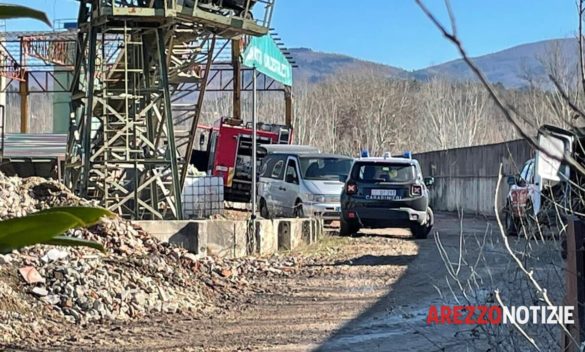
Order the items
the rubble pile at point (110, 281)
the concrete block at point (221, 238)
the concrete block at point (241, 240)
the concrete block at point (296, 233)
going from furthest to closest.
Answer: the concrete block at point (296, 233)
the concrete block at point (241, 240)
the concrete block at point (221, 238)
the rubble pile at point (110, 281)

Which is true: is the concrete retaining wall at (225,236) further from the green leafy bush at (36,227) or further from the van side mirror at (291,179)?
the green leafy bush at (36,227)

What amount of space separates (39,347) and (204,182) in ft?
49.8

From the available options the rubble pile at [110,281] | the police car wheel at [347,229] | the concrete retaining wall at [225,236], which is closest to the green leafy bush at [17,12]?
the rubble pile at [110,281]

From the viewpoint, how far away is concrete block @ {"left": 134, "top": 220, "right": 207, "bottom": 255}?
14.2 metres

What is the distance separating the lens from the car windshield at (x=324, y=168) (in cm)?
2098

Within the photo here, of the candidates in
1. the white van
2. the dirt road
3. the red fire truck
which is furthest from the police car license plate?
the red fire truck

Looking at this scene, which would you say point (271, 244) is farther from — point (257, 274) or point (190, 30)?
point (190, 30)

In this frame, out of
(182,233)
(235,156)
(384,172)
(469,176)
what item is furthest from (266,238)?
(469,176)

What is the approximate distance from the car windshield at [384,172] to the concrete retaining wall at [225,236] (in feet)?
9.26

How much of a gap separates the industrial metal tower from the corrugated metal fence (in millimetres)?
11828

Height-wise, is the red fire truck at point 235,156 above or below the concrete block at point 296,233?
above

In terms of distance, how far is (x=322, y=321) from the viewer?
9203 millimetres

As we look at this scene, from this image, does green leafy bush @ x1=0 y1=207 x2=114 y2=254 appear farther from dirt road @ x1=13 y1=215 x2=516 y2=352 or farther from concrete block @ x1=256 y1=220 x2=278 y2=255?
concrete block @ x1=256 y1=220 x2=278 y2=255

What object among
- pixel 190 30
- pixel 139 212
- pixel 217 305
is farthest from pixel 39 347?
pixel 190 30
